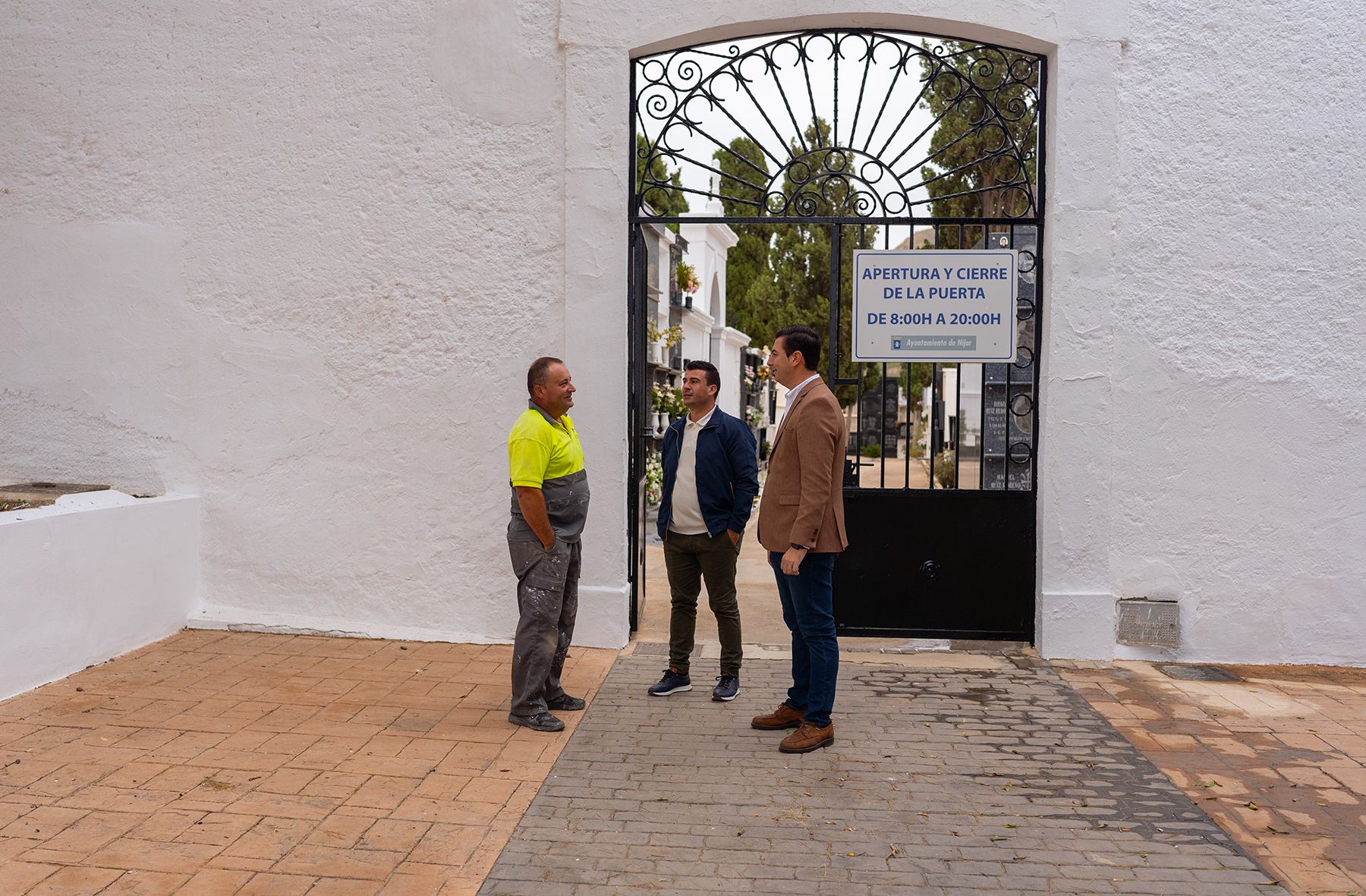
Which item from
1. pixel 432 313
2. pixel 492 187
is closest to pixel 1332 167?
pixel 492 187

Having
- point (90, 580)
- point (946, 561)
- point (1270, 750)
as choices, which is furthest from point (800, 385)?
point (90, 580)

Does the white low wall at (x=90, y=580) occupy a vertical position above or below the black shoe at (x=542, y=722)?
above

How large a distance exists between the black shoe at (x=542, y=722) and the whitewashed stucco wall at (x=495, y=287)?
144 cm

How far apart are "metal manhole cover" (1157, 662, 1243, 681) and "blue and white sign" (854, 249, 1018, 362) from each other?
6.49 ft

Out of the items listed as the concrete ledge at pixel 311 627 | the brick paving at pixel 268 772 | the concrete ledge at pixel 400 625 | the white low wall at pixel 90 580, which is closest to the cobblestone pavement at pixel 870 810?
the brick paving at pixel 268 772

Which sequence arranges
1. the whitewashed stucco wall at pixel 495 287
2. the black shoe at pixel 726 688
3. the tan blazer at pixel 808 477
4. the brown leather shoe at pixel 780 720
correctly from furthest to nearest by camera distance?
the whitewashed stucco wall at pixel 495 287 < the black shoe at pixel 726 688 < the brown leather shoe at pixel 780 720 < the tan blazer at pixel 808 477

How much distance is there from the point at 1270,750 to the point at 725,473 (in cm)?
274

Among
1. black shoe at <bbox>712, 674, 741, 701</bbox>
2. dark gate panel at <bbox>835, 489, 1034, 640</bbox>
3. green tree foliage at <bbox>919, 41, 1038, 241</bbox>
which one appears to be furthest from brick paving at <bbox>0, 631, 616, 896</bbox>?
green tree foliage at <bbox>919, 41, 1038, 241</bbox>

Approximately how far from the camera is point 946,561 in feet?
21.3

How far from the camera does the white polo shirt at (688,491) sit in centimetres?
531

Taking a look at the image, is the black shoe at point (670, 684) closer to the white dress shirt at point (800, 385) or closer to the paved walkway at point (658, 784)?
the paved walkway at point (658, 784)

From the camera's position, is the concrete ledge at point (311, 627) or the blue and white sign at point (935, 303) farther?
the concrete ledge at point (311, 627)

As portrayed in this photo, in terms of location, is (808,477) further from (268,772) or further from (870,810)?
(268,772)

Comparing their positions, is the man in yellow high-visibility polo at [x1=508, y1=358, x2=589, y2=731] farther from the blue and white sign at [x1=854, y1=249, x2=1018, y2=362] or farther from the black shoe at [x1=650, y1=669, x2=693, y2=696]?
the blue and white sign at [x1=854, y1=249, x2=1018, y2=362]
